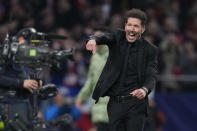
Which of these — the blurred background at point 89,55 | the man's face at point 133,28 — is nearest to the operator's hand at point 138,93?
the man's face at point 133,28

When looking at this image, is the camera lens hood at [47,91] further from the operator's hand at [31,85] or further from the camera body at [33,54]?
the camera body at [33,54]

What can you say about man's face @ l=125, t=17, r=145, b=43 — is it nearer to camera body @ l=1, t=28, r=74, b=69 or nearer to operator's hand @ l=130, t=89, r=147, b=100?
operator's hand @ l=130, t=89, r=147, b=100

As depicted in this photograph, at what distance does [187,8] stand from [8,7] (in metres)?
4.83

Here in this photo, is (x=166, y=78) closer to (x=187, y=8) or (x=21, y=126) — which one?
(x=187, y=8)

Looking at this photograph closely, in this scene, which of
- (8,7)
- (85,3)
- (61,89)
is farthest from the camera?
(85,3)

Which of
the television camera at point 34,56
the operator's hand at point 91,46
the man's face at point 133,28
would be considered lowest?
the television camera at point 34,56

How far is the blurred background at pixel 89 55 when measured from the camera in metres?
12.5

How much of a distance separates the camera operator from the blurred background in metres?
2.68

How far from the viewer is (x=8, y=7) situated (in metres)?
13.4

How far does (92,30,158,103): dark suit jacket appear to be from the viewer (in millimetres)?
7578

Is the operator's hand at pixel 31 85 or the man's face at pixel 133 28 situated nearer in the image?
the man's face at pixel 133 28

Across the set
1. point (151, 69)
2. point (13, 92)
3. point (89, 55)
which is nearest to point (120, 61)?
point (151, 69)

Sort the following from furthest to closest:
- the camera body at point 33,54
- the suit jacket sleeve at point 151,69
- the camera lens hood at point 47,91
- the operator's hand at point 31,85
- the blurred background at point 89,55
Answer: the blurred background at point 89,55 → the camera lens hood at point 47,91 → the operator's hand at point 31,85 → the camera body at point 33,54 → the suit jacket sleeve at point 151,69

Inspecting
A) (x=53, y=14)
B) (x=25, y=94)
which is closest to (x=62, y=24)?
(x=53, y=14)
